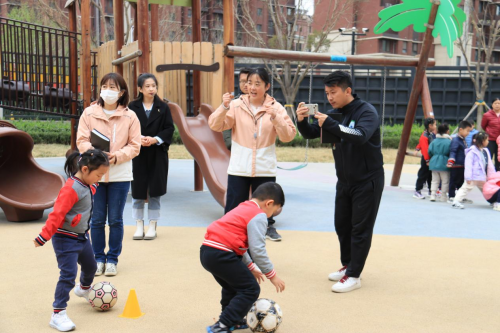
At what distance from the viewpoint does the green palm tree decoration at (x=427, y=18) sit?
9117 mm

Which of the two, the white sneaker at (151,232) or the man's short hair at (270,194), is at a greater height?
the man's short hair at (270,194)

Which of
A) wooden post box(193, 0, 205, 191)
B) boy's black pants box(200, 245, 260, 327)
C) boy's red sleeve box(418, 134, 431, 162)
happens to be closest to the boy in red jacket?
boy's black pants box(200, 245, 260, 327)

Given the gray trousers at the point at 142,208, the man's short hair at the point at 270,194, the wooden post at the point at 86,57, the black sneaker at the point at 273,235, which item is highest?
the wooden post at the point at 86,57

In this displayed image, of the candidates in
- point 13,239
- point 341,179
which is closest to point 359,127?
point 341,179

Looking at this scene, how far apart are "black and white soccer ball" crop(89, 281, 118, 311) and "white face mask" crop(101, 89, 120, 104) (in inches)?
67.2

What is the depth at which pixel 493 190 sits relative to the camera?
8.68m

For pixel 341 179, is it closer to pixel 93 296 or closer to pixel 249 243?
pixel 249 243

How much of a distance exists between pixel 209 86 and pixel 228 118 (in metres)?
4.06

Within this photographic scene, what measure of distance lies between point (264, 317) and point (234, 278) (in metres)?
0.35

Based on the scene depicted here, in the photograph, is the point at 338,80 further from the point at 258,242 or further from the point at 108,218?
the point at 108,218

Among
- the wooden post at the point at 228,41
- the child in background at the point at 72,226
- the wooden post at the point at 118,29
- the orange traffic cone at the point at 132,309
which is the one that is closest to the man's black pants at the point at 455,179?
the wooden post at the point at 228,41

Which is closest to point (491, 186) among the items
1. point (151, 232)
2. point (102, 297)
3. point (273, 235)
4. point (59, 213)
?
point (273, 235)

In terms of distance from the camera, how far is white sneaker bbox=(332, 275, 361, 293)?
14.2 feet

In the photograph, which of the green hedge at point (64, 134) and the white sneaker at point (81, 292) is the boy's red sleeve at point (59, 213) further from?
the green hedge at point (64, 134)
